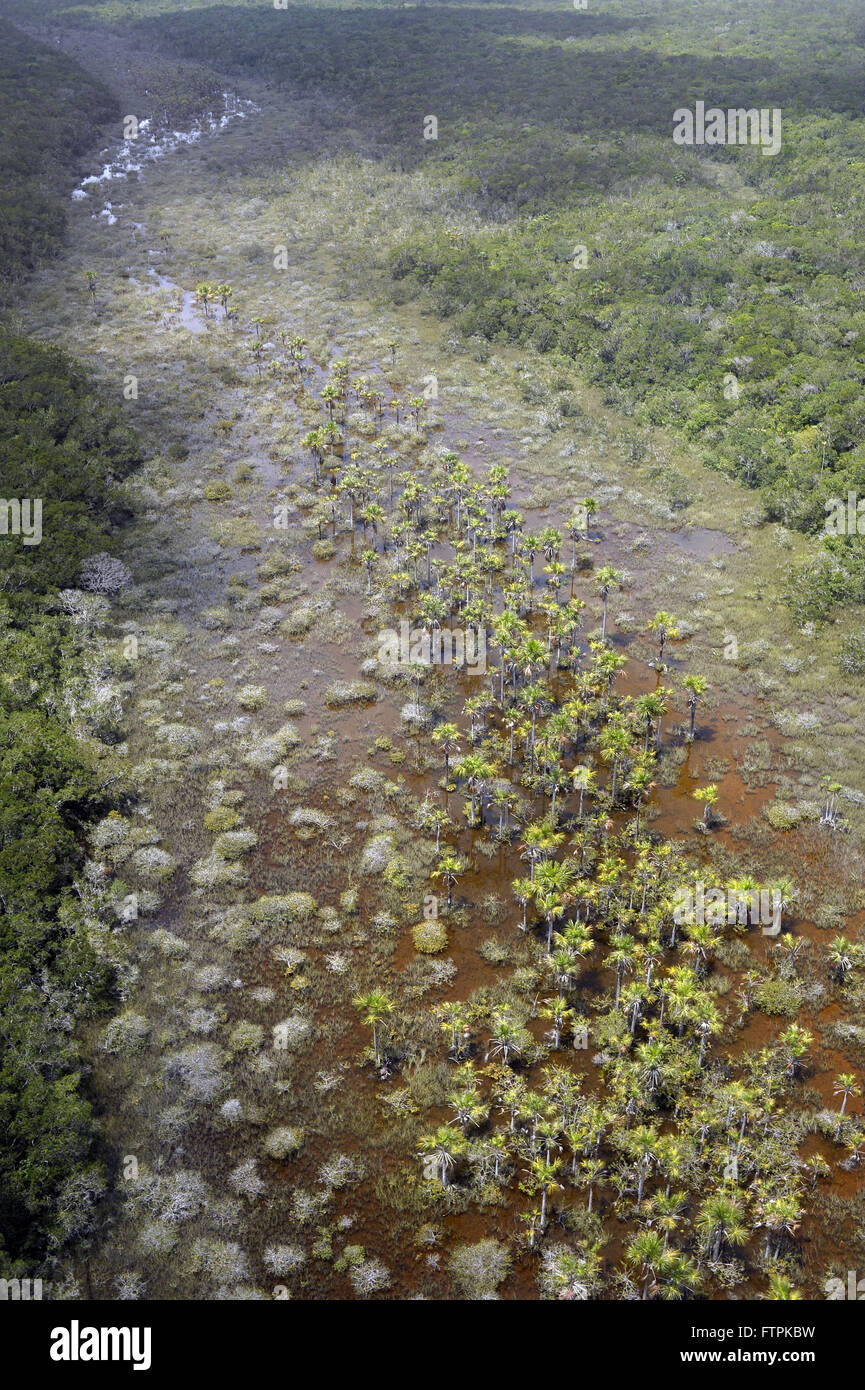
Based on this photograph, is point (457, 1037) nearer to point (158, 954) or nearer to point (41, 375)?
point (158, 954)

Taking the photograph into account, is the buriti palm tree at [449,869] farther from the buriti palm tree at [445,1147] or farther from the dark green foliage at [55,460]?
the dark green foliage at [55,460]

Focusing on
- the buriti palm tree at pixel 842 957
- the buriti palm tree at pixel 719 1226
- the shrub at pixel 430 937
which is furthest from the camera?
the shrub at pixel 430 937

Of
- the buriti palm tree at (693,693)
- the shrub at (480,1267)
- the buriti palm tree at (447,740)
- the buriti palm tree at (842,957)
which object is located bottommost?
the shrub at (480,1267)

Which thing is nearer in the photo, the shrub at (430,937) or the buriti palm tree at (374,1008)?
the buriti palm tree at (374,1008)

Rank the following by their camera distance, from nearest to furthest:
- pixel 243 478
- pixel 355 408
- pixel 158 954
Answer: pixel 158 954
pixel 243 478
pixel 355 408

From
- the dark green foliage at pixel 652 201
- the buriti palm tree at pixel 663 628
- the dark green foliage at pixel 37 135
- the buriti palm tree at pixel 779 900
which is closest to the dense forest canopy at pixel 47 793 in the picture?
the buriti palm tree at pixel 779 900

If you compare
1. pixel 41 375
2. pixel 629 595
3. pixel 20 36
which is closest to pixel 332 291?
pixel 41 375

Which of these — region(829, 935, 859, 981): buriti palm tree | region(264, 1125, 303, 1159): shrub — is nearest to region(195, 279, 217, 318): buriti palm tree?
region(264, 1125, 303, 1159): shrub
